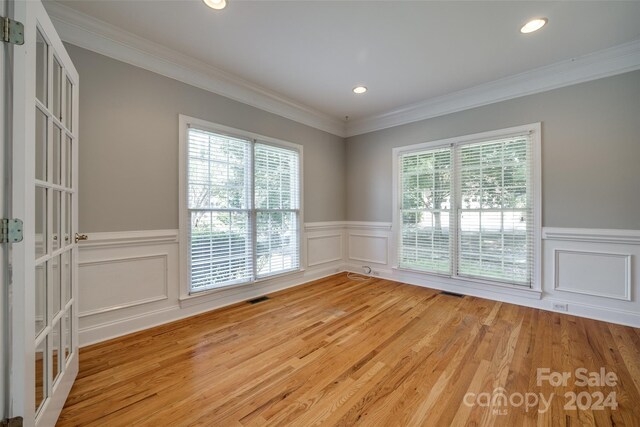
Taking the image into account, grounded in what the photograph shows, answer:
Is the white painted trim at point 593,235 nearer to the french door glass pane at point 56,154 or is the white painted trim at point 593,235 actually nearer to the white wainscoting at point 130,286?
the white wainscoting at point 130,286

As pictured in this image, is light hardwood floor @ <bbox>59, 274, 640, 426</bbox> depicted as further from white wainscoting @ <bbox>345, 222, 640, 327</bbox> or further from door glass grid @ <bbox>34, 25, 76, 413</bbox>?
door glass grid @ <bbox>34, 25, 76, 413</bbox>

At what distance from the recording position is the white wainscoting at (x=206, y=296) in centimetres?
234

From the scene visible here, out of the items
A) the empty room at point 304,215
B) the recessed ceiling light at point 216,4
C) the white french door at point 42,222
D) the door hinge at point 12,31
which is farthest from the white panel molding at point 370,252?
the door hinge at point 12,31

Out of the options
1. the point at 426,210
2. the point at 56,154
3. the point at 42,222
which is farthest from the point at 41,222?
the point at 426,210

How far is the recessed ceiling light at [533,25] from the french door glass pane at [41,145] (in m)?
3.50

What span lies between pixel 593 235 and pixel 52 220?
458 cm

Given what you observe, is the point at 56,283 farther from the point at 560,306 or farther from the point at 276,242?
the point at 560,306

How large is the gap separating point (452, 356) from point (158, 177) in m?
3.14

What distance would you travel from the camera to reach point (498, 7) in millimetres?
2100

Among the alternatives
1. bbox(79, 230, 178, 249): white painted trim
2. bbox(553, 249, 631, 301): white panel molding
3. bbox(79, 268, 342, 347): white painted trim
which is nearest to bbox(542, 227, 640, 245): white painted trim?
bbox(553, 249, 631, 301): white panel molding

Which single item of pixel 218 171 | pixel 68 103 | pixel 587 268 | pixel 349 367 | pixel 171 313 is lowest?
pixel 349 367

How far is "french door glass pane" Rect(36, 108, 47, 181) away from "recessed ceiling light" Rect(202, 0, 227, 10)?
1.41 metres

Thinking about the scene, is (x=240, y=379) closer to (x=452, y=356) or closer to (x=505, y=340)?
(x=452, y=356)

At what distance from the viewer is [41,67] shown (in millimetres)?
1312
